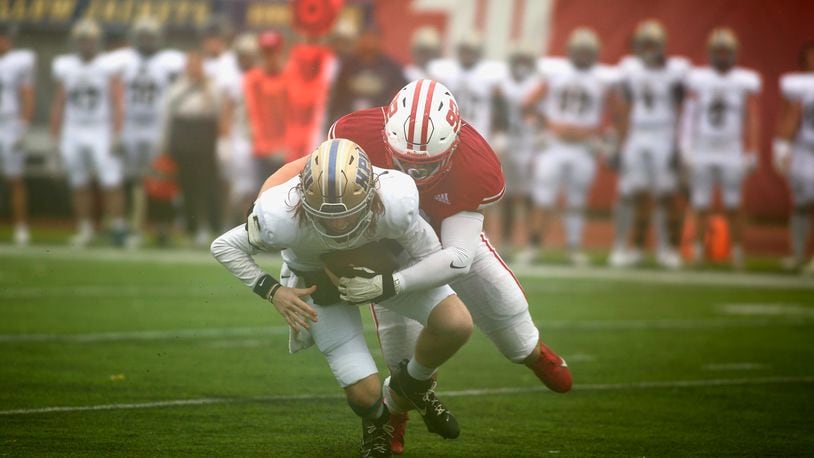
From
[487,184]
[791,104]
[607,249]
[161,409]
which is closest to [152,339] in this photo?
[161,409]

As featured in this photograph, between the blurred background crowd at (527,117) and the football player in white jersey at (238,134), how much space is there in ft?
0.07

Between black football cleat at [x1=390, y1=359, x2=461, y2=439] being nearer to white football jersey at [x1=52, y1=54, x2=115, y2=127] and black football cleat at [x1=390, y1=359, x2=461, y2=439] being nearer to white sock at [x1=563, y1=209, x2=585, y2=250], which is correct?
white sock at [x1=563, y1=209, x2=585, y2=250]

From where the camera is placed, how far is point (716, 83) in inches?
497

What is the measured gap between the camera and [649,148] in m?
12.7

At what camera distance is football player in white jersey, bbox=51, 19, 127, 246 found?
13227mm

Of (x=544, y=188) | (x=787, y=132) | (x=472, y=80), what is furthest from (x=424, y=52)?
(x=787, y=132)

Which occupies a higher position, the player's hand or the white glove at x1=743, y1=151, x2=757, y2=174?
the player's hand

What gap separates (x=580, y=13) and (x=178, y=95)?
14.6 feet

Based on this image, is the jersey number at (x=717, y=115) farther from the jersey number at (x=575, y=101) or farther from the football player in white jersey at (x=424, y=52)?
the football player in white jersey at (x=424, y=52)

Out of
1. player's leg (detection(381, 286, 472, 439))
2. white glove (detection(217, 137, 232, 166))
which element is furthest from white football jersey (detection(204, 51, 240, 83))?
player's leg (detection(381, 286, 472, 439))

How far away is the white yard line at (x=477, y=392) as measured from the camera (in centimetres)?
538

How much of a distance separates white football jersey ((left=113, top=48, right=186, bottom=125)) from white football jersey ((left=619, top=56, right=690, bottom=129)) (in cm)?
412

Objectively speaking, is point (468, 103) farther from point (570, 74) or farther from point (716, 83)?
point (716, 83)

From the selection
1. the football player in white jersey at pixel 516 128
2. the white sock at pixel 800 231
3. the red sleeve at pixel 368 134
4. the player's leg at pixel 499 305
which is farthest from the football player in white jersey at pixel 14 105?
the player's leg at pixel 499 305
